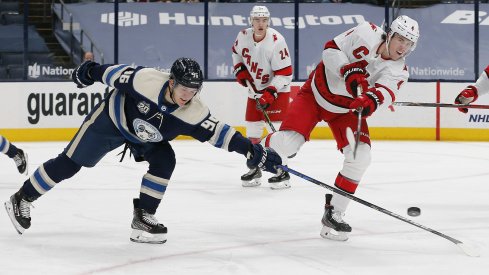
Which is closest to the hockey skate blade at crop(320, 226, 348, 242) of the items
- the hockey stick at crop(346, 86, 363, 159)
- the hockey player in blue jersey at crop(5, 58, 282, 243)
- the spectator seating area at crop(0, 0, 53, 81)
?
the hockey stick at crop(346, 86, 363, 159)

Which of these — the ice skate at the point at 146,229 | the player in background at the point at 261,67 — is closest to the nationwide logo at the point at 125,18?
the player in background at the point at 261,67

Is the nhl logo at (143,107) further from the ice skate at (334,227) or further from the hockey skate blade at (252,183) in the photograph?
the hockey skate blade at (252,183)

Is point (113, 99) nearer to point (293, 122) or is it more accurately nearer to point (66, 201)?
point (293, 122)

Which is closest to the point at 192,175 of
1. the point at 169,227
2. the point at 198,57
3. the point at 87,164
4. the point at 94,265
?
the point at 169,227

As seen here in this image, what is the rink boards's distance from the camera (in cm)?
880

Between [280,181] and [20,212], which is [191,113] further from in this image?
[280,181]

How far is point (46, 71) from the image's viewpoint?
9.40 meters

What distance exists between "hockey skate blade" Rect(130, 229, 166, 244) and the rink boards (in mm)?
5407

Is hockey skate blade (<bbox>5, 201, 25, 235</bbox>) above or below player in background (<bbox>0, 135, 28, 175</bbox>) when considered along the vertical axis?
below

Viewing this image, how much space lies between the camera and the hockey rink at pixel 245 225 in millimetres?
3279

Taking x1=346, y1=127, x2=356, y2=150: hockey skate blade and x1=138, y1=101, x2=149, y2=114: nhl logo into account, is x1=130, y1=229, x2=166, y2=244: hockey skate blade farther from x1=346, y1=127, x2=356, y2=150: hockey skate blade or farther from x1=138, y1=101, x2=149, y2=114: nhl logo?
x1=346, y1=127, x2=356, y2=150: hockey skate blade

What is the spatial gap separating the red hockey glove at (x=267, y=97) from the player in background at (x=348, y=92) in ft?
4.34

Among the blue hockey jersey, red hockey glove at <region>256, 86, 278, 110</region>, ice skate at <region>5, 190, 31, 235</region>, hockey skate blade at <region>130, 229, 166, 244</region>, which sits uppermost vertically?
the blue hockey jersey


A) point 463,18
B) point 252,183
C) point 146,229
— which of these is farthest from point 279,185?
point 463,18
